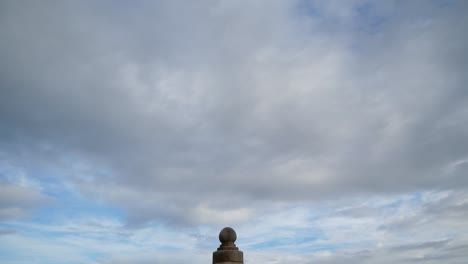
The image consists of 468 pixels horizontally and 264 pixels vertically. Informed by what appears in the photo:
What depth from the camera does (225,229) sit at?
13125 mm

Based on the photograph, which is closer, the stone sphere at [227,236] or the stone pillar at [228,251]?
the stone pillar at [228,251]

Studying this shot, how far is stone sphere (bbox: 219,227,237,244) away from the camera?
42.8ft

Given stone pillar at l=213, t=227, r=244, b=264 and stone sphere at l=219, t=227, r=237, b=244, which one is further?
stone sphere at l=219, t=227, r=237, b=244

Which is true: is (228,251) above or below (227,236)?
below

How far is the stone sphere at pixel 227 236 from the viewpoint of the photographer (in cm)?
1305

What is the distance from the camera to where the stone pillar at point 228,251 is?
1273 centimetres

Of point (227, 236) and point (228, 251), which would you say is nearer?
point (228, 251)

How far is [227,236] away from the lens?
13.0 metres

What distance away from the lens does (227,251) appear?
12.8 metres

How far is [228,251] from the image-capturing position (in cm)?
1277

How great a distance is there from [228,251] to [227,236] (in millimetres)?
457

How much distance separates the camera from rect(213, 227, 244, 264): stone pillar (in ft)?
41.8

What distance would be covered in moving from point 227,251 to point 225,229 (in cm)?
66
